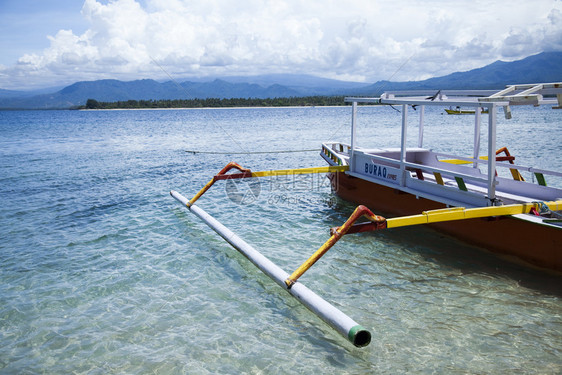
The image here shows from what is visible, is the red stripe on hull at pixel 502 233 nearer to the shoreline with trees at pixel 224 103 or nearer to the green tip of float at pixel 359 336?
the green tip of float at pixel 359 336

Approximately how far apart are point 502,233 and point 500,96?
2.40 meters

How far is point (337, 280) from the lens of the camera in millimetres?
7246

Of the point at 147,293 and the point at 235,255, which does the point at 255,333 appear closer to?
the point at 147,293

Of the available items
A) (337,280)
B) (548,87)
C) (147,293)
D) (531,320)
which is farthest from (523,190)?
(147,293)

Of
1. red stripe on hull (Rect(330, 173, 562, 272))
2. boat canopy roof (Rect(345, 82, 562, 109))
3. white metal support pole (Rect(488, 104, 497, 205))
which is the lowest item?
red stripe on hull (Rect(330, 173, 562, 272))

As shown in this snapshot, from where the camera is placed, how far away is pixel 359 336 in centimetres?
464

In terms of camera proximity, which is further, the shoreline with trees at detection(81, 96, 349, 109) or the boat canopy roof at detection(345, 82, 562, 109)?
the shoreline with trees at detection(81, 96, 349, 109)

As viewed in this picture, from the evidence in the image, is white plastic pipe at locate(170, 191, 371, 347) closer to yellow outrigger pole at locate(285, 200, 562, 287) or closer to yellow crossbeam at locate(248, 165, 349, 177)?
yellow outrigger pole at locate(285, 200, 562, 287)

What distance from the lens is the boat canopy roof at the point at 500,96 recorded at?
6.37 m

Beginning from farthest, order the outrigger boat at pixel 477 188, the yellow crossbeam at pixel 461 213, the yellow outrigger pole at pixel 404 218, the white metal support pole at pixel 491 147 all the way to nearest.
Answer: the white metal support pole at pixel 491 147 → the outrigger boat at pixel 477 188 → the yellow crossbeam at pixel 461 213 → the yellow outrigger pole at pixel 404 218

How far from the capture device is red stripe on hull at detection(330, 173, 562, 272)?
6676 mm

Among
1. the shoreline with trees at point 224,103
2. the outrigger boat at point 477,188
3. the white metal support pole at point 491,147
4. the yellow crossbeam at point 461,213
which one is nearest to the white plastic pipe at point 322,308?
the yellow crossbeam at point 461,213

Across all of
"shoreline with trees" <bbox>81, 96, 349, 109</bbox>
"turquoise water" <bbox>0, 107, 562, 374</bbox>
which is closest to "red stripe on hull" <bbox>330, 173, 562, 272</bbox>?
"turquoise water" <bbox>0, 107, 562, 374</bbox>

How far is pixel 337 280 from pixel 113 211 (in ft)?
25.3
